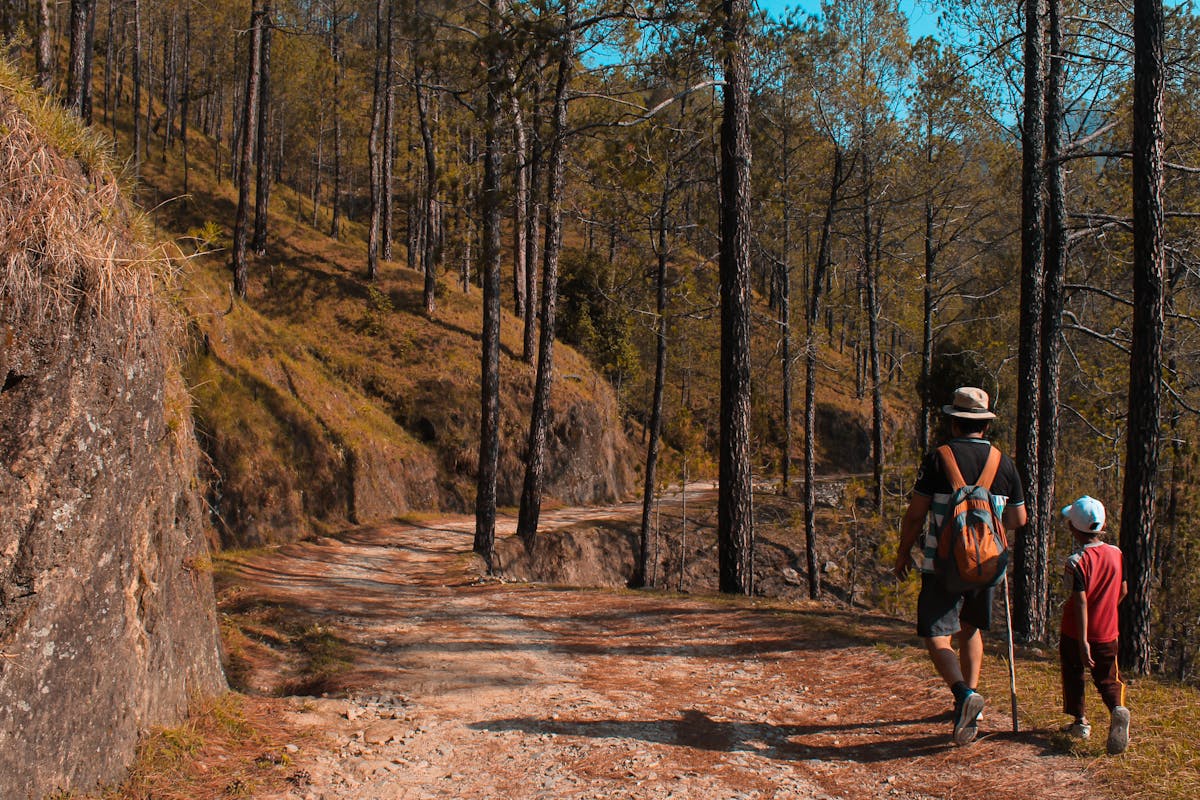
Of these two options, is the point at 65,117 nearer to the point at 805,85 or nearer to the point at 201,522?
the point at 201,522

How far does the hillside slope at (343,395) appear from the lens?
14.7 m

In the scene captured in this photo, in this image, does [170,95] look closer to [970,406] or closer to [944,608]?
[970,406]

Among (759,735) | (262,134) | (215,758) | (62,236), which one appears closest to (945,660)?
(759,735)

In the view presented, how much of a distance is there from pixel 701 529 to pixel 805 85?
13.6 metres

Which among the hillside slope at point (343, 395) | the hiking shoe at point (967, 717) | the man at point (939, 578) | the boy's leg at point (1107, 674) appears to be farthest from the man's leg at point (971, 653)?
the hillside slope at point (343, 395)

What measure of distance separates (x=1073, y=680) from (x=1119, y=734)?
38cm

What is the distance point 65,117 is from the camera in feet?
15.2

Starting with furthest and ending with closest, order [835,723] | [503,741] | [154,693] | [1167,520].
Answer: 1. [1167,520]
2. [835,723]
3. [503,741]
4. [154,693]

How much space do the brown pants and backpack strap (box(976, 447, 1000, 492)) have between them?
3.46 ft

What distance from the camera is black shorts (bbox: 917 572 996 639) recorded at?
4.93m

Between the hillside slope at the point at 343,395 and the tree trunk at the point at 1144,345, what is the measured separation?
7.58m

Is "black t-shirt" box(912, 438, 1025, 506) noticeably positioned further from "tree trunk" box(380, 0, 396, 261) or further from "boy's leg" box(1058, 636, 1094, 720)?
"tree trunk" box(380, 0, 396, 261)

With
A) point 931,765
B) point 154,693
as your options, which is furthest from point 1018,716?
point 154,693

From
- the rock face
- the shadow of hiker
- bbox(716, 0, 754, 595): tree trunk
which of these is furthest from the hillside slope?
bbox(716, 0, 754, 595): tree trunk
